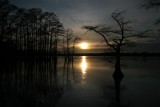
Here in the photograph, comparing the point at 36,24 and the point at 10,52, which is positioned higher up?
the point at 36,24

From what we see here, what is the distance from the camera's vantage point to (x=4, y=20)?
4250cm

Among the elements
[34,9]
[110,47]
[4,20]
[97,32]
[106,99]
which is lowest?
[106,99]

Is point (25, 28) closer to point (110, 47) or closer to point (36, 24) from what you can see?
point (36, 24)

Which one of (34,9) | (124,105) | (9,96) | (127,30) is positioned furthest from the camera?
(34,9)

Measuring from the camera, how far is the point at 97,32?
23.3 meters

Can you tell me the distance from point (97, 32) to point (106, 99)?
42.3 ft

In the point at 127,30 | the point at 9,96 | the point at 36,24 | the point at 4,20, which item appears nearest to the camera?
the point at 9,96

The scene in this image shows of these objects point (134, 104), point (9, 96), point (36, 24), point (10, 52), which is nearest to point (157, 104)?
point (134, 104)

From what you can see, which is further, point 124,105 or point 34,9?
point 34,9

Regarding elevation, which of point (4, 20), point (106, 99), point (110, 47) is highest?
point (4, 20)

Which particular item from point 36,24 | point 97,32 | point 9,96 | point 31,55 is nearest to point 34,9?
point 36,24

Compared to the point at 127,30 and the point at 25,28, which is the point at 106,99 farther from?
the point at 25,28

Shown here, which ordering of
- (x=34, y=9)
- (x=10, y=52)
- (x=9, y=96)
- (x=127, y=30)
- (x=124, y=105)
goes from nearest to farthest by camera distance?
(x=124, y=105) < (x=9, y=96) < (x=127, y=30) < (x=10, y=52) < (x=34, y=9)

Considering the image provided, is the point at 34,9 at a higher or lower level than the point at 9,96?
higher
